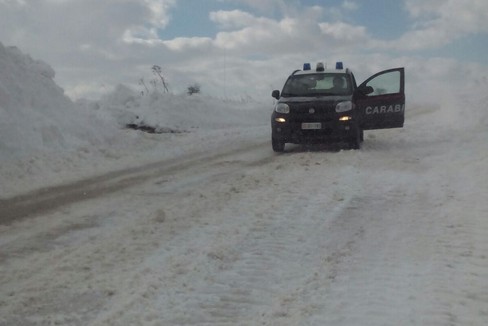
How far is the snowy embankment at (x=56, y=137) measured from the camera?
9.49m

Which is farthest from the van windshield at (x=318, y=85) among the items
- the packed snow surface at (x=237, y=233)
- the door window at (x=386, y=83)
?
the packed snow surface at (x=237, y=233)

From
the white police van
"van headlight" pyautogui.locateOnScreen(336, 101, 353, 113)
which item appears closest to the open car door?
the white police van

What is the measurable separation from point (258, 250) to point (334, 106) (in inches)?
270

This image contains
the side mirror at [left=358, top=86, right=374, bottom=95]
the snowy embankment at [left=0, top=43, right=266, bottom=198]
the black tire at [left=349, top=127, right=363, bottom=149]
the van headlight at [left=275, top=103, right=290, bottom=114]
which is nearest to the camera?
the snowy embankment at [left=0, top=43, right=266, bottom=198]

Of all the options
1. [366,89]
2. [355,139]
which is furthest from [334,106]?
[366,89]

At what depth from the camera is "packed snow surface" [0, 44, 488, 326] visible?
11.9 ft

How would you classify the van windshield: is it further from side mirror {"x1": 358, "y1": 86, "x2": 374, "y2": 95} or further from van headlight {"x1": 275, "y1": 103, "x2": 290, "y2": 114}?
van headlight {"x1": 275, "y1": 103, "x2": 290, "y2": 114}

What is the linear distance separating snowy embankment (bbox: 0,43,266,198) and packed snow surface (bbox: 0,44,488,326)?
6 cm

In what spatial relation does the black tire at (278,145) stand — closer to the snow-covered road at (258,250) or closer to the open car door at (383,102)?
the open car door at (383,102)

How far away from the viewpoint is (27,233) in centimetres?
559

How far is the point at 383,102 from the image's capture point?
12047 mm

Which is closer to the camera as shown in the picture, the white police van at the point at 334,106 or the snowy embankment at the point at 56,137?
the snowy embankment at the point at 56,137

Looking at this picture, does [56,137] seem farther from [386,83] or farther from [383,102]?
[386,83]

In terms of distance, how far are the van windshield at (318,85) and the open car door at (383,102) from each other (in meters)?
0.38
